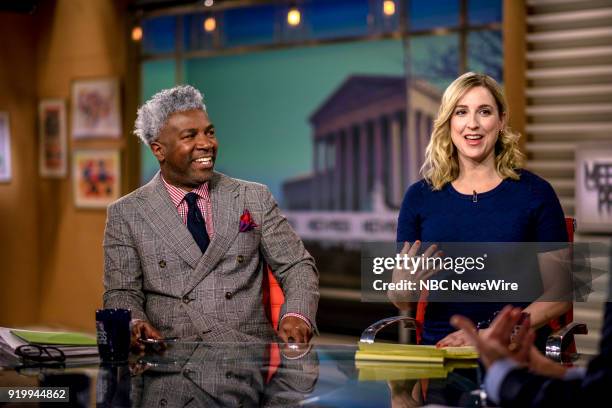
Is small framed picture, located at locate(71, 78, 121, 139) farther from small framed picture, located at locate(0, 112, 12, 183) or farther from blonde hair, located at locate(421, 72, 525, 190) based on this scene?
blonde hair, located at locate(421, 72, 525, 190)

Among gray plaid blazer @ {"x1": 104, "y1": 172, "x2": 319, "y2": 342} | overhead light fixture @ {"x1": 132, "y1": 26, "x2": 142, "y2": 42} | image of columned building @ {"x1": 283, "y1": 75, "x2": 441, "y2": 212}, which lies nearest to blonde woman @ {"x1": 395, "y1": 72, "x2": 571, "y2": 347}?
gray plaid blazer @ {"x1": 104, "y1": 172, "x2": 319, "y2": 342}

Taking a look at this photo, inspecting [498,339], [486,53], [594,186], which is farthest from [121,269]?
[486,53]

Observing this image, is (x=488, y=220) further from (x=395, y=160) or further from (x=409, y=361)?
(x=395, y=160)

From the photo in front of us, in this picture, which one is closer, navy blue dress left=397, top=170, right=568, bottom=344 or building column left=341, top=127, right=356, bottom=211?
navy blue dress left=397, top=170, right=568, bottom=344

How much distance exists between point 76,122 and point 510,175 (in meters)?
6.33

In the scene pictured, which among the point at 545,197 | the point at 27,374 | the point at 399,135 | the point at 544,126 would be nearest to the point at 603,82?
the point at 544,126

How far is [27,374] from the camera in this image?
2.40 metres

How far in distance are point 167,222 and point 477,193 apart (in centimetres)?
115

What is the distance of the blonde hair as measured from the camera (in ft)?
10.6

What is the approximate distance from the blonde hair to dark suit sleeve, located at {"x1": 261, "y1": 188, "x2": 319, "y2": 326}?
568mm

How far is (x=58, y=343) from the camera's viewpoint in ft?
8.54

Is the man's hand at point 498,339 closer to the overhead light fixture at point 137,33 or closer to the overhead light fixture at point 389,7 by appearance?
the overhead light fixture at point 389,7

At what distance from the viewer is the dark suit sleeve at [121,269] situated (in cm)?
326

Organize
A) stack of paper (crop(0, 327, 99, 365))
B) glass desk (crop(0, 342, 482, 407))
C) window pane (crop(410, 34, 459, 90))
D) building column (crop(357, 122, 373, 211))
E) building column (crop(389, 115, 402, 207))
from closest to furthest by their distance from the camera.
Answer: glass desk (crop(0, 342, 482, 407)) < stack of paper (crop(0, 327, 99, 365)) < window pane (crop(410, 34, 459, 90)) < building column (crop(389, 115, 402, 207)) < building column (crop(357, 122, 373, 211))
